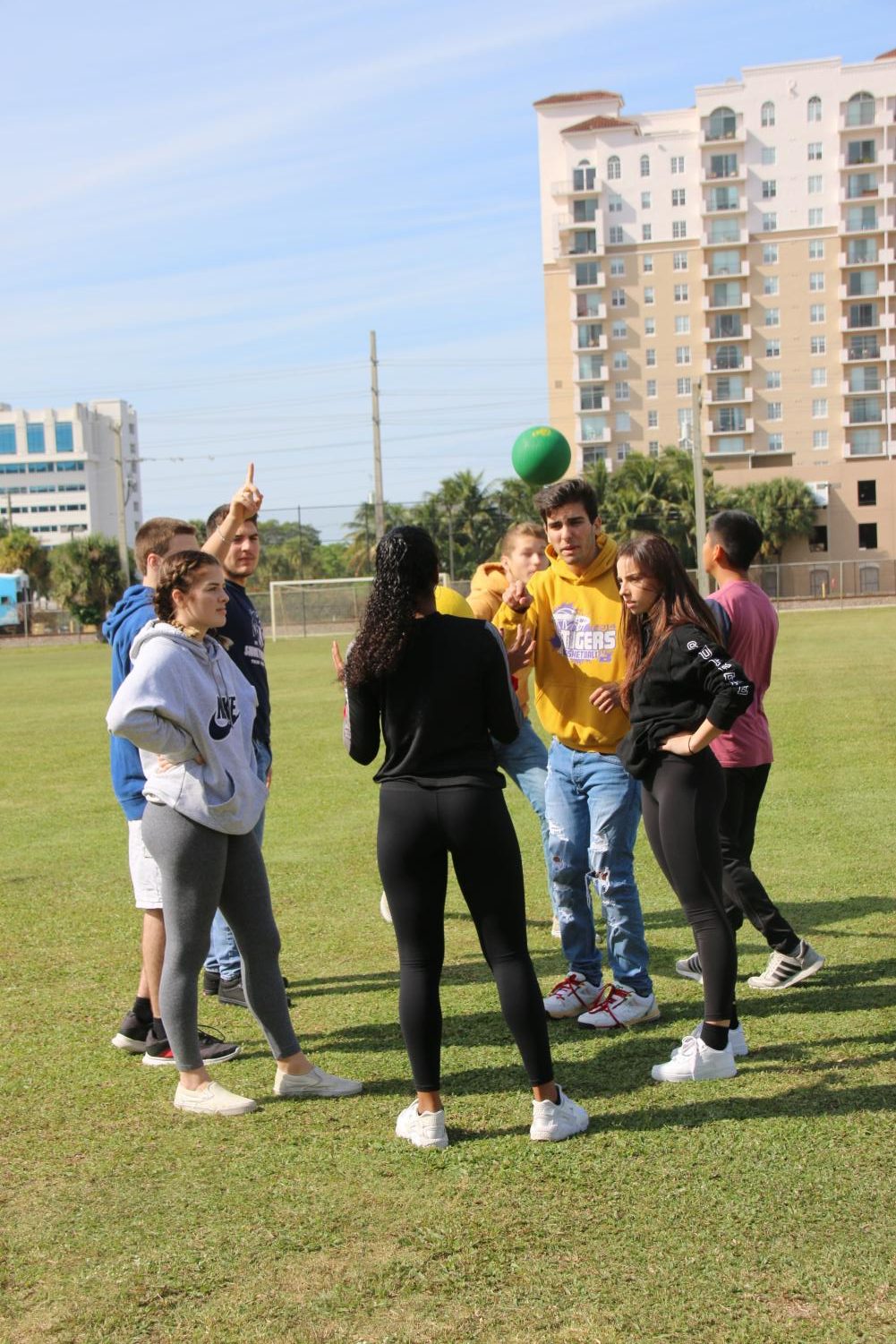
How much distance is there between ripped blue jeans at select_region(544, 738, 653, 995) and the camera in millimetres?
4996

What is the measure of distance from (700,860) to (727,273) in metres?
100

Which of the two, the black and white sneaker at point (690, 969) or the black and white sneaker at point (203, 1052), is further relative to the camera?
the black and white sneaker at point (690, 969)

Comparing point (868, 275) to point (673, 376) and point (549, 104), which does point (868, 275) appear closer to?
point (673, 376)

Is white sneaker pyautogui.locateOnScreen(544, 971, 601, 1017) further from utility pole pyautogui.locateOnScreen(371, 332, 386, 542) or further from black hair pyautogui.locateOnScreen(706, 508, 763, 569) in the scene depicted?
utility pole pyautogui.locateOnScreen(371, 332, 386, 542)

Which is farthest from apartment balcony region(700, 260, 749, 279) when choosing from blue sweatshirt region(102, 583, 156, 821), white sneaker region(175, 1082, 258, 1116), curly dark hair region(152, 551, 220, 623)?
white sneaker region(175, 1082, 258, 1116)

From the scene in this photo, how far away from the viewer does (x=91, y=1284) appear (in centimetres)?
328

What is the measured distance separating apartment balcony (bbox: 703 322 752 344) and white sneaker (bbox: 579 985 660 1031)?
9791 centimetres

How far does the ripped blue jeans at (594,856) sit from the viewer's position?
5.00 metres

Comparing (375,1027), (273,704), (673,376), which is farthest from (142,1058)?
(673,376)

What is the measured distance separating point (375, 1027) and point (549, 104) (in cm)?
10451

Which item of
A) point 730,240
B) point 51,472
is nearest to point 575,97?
point 730,240

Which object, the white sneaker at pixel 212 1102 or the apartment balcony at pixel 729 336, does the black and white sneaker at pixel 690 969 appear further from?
the apartment balcony at pixel 729 336

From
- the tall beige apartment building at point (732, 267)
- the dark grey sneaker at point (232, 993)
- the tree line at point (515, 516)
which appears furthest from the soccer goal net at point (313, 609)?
the tall beige apartment building at point (732, 267)

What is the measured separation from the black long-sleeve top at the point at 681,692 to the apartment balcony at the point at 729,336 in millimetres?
98090
